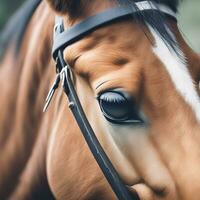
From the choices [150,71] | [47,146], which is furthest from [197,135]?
[47,146]

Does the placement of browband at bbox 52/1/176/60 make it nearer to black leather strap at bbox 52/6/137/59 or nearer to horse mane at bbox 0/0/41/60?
black leather strap at bbox 52/6/137/59

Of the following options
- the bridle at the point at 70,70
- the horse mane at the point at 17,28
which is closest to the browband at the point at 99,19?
the bridle at the point at 70,70

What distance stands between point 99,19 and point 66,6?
96 millimetres

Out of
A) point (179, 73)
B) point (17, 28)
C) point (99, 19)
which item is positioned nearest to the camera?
point (179, 73)

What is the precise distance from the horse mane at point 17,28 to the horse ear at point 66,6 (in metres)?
0.37

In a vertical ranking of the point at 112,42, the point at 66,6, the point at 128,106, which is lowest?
the point at 128,106

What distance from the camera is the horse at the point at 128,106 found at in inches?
51.5

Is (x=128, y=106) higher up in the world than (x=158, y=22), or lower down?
lower down

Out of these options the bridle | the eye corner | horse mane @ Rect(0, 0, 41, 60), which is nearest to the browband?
the bridle

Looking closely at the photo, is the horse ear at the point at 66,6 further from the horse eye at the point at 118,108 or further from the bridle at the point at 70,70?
the horse eye at the point at 118,108

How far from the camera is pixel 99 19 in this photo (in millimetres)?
1446

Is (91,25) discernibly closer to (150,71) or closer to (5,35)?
(150,71)

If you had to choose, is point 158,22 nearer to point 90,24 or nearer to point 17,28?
point 90,24

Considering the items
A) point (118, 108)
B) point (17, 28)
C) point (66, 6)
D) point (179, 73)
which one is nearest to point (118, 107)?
point (118, 108)
